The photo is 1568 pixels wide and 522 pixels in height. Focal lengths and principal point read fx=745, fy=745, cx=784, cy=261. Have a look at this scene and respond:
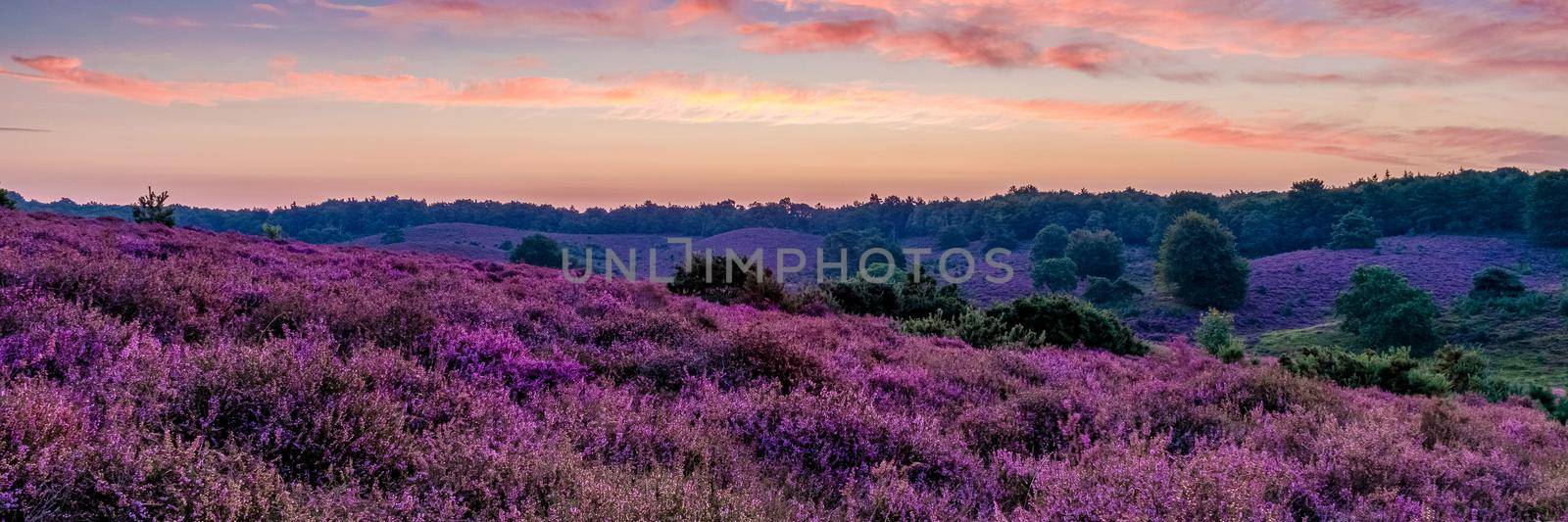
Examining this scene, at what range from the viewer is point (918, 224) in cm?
13050

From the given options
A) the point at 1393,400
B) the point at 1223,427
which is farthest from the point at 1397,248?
the point at 1223,427

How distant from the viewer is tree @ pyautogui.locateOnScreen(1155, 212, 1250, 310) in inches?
2574

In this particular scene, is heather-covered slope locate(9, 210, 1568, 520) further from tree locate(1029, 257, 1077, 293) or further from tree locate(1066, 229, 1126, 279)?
tree locate(1066, 229, 1126, 279)

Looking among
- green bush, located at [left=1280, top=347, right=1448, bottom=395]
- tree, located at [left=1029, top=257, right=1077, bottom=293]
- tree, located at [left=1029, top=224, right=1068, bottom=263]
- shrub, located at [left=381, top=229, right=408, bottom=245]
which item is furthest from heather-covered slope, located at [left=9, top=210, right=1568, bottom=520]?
shrub, located at [left=381, top=229, right=408, bottom=245]

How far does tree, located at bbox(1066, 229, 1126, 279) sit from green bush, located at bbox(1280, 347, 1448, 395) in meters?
71.9

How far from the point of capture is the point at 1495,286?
2147 inches

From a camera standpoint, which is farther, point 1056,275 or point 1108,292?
point 1056,275

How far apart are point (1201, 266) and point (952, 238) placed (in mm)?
49469

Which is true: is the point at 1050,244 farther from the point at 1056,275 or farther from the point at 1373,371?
the point at 1373,371

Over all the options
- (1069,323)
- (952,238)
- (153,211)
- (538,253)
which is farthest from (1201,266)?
(153,211)

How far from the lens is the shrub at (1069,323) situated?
613 inches

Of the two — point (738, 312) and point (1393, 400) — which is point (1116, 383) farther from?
point (738, 312)

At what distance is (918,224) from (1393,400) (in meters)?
123

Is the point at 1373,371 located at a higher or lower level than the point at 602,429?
lower
